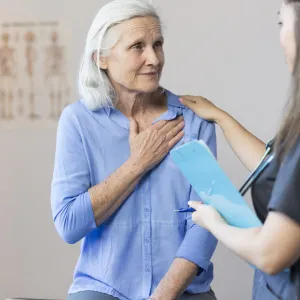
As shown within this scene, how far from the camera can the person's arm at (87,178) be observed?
5.82 feet

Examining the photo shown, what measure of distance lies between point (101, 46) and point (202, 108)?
36 centimetres

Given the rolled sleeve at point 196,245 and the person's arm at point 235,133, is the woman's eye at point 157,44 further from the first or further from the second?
the rolled sleeve at point 196,245

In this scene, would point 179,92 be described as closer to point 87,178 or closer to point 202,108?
point 202,108

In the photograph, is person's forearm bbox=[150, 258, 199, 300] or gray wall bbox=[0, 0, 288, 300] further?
gray wall bbox=[0, 0, 288, 300]

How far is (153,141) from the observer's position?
1837 mm

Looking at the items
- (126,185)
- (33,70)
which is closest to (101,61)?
(126,185)

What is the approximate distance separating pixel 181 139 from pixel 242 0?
3.68 feet

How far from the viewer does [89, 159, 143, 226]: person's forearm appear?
1.77 m

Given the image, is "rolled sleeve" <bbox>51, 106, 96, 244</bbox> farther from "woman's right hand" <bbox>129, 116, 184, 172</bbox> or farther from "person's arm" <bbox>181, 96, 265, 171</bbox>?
"person's arm" <bbox>181, 96, 265, 171</bbox>

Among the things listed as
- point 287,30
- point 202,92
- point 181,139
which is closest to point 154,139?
point 181,139

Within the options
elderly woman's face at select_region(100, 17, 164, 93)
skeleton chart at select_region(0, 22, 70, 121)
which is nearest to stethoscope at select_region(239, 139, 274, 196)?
elderly woman's face at select_region(100, 17, 164, 93)

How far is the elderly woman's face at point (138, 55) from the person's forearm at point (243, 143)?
0.24 metres

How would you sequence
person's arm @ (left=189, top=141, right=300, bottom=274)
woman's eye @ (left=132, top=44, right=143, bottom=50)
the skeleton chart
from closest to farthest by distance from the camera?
person's arm @ (left=189, top=141, right=300, bottom=274)
woman's eye @ (left=132, top=44, right=143, bottom=50)
the skeleton chart

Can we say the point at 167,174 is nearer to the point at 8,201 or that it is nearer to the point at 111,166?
the point at 111,166
